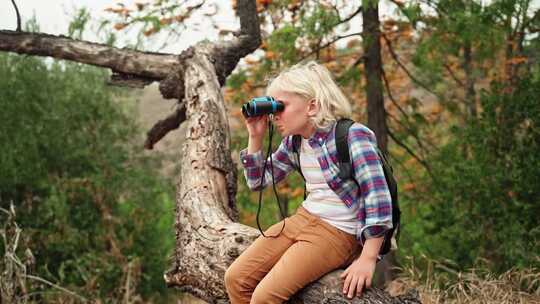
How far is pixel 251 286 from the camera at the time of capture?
3076 mm

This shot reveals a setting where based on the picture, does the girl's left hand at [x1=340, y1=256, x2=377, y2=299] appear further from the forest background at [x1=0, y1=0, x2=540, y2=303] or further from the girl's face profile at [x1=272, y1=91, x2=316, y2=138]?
the forest background at [x1=0, y1=0, x2=540, y2=303]

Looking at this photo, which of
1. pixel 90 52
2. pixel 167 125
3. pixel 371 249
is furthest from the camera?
pixel 167 125

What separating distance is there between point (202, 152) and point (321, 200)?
1918mm

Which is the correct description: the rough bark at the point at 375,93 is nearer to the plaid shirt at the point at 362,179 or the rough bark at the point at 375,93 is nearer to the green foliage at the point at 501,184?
the green foliage at the point at 501,184

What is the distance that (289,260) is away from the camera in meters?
2.89

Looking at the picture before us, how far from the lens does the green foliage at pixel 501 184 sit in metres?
6.38

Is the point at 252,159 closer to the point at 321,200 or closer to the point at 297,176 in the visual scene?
the point at 321,200

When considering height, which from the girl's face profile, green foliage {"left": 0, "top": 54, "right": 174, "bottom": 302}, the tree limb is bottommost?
green foliage {"left": 0, "top": 54, "right": 174, "bottom": 302}

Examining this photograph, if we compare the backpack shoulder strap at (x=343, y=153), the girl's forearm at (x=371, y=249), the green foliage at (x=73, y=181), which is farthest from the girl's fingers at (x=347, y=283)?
the green foliage at (x=73, y=181)

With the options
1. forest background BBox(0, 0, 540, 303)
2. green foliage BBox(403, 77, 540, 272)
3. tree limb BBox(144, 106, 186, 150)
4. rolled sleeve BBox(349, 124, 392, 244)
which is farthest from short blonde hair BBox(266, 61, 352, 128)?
green foliage BBox(403, 77, 540, 272)

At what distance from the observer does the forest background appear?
6461 millimetres

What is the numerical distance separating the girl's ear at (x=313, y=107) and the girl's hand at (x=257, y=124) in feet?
1.02

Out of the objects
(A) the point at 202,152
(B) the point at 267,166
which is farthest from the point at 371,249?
(A) the point at 202,152

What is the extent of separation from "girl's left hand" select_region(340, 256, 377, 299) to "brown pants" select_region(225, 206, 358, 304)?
141 mm
